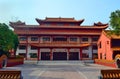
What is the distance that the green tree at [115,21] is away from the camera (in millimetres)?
17719

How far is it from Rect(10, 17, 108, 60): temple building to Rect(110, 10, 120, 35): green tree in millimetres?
26289

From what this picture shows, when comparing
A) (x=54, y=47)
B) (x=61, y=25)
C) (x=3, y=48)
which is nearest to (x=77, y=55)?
(x=54, y=47)

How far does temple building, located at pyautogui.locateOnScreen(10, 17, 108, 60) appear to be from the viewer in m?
45.5

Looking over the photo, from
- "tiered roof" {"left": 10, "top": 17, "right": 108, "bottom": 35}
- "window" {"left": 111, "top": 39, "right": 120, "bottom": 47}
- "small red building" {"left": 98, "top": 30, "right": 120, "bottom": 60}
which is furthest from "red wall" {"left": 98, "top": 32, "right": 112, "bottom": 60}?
"tiered roof" {"left": 10, "top": 17, "right": 108, "bottom": 35}

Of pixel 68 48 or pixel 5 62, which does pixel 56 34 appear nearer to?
pixel 68 48

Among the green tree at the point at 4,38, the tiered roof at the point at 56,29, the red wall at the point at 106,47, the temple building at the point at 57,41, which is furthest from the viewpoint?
the tiered roof at the point at 56,29

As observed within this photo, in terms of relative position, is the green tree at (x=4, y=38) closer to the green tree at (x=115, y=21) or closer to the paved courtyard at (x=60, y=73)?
the paved courtyard at (x=60, y=73)

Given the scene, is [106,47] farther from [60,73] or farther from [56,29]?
[60,73]

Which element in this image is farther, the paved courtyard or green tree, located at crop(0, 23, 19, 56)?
green tree, located at crop(0, 23, 19, 56)

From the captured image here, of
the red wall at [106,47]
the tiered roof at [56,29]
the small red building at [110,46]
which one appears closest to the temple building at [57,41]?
the tiered roof at [56,29]

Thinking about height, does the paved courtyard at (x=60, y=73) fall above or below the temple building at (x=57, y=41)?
below

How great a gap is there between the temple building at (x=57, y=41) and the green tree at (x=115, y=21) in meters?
26.3

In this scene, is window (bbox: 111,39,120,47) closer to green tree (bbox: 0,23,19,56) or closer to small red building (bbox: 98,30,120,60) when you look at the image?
small red building (bbox: 98,30,120,60)

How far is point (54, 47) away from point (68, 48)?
308 cm
